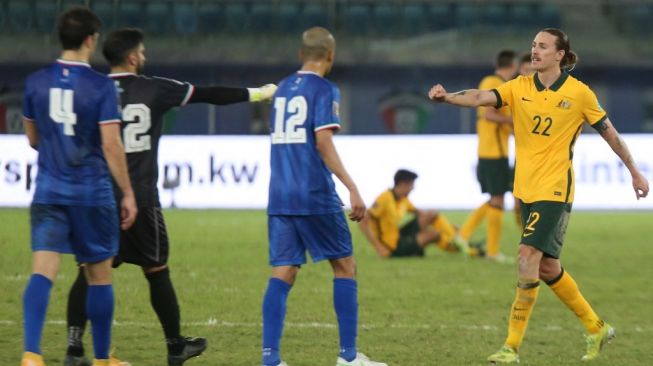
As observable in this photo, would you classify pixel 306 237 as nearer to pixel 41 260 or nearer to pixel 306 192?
pixel 306 192

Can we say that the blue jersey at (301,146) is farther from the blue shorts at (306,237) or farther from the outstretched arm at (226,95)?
the outstretched arm at (226,95)

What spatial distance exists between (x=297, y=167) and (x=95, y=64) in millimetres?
19160

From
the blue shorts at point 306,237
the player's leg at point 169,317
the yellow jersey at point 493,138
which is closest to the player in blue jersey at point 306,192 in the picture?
the blue shorts at point 306,237

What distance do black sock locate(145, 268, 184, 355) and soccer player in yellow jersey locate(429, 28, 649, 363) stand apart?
176 centimetres

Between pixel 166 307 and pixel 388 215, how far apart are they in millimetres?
7163

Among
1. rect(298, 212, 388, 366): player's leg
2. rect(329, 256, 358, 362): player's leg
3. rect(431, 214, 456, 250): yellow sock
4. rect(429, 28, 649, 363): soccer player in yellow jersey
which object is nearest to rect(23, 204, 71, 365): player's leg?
rect(298, 212, 388, 366): player's leg

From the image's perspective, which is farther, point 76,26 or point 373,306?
point 373,306

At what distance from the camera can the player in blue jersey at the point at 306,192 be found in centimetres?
664

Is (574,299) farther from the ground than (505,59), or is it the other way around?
(505,59)

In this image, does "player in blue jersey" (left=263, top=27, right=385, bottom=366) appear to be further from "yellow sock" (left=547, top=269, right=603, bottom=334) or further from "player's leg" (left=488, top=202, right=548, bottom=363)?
"yellow sock" (left=547, top=269, right=603, bottom=334)

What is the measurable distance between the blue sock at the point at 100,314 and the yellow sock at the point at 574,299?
8.70 feet

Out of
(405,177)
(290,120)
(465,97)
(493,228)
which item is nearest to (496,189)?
(493,228)

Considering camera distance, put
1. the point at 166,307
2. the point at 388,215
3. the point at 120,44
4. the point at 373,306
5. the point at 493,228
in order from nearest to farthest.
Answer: the point at 120,44 → the point at 166,307 → the point at 373,306 → the point at 493,228 → the point at 388,215

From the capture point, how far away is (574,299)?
776cm
